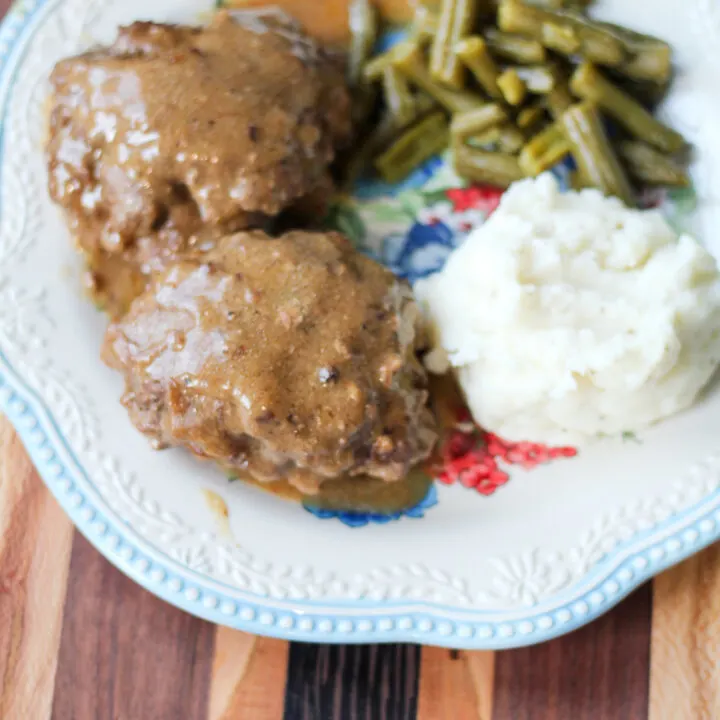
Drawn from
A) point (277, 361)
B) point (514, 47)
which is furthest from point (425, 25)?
point (277, 361)

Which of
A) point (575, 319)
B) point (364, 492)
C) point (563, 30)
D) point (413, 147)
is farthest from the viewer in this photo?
point (413, 147)

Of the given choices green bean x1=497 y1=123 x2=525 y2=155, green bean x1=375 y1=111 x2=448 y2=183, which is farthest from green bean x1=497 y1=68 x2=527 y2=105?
green bean x1=375 y1=111 x2=448 y2=183

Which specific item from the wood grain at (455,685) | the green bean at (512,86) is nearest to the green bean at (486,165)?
the green bean at (512,86)

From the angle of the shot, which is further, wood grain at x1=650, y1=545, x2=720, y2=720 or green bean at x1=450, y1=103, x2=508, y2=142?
green bean at x1=450, y1=103, x2=508, y2=142

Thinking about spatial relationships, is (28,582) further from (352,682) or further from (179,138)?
(179,138)

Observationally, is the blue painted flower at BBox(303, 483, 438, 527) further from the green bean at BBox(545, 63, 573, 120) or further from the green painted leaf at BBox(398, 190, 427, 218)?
the green bean at BBox(545, 63, 573, 120)

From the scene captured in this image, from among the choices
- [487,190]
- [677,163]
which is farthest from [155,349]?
[677,163]

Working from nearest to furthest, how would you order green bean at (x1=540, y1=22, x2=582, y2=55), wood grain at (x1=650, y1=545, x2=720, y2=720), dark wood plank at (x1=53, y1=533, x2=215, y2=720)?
wood grain at (x1=650, y1=545, x2=720, y2=720)
dark wood plank at (x1=53, y1=533, x2=215, y2=720)
green bean at (x1=540, y1=22, x2=582, y2=55)

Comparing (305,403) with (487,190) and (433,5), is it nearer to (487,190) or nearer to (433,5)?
(487,190)
